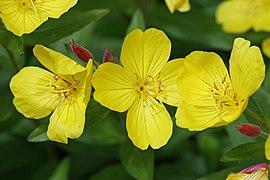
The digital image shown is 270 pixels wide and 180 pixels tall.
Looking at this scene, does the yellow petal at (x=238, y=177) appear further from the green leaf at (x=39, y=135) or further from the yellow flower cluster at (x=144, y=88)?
the green leaf at (x=39, y=135)

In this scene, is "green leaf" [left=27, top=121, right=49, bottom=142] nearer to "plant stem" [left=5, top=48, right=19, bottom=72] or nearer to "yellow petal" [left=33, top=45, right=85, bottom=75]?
"yellow petal" [left=33, top=45, right=85, bottom=75]

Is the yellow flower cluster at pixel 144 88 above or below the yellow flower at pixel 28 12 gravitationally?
below

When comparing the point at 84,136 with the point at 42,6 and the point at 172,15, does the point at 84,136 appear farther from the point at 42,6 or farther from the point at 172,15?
the point at 172,15

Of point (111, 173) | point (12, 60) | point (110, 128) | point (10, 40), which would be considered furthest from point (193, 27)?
point (10, 40)

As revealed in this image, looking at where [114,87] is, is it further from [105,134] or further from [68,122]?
[105,134]

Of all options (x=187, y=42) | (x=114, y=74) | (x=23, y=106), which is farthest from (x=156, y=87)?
(x=187, y=42)

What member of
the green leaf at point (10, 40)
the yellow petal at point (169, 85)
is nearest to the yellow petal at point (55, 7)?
the green leaf at point (10, 40)

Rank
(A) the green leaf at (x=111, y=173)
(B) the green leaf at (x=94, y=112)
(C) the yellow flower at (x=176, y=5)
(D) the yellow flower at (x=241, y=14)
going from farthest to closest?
(A) the green leaf at (x=111, y=173), (D) the yellow flower at (x=241, y=14), (C) the yellow flower at (x=176, y=5), (B) the green leaf at (x=94, y=112)
